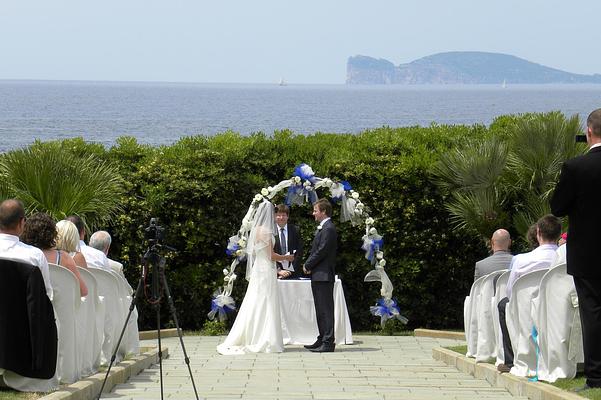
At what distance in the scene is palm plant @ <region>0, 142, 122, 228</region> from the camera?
16.0 meters

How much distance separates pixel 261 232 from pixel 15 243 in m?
6.48

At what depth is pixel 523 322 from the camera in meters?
10.2

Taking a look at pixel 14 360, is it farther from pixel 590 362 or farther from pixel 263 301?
pixel 263 301

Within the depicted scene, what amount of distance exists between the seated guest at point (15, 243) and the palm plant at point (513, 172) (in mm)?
8925

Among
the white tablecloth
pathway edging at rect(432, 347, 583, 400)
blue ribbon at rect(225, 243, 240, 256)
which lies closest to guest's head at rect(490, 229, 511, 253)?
pathway edging at rect(432, 347, 583, 400)

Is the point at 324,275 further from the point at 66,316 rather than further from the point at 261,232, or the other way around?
the point at 66,316

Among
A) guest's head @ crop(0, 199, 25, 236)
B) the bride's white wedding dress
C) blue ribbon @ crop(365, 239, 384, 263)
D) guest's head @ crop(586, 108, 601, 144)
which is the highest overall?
guest's head @ crop(586, 108, 601, 144)

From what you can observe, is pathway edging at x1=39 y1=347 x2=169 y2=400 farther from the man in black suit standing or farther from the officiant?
the man in black suit standing

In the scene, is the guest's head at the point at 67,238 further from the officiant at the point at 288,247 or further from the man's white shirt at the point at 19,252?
the officiant at the point at 288,247

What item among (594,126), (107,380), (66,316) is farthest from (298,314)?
(594,126)

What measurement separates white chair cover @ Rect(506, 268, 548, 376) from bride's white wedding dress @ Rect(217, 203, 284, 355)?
4.77 meters

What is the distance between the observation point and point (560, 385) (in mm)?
9125

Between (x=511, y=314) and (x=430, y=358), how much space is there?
10.8ft

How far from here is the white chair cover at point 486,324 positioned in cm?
1179
